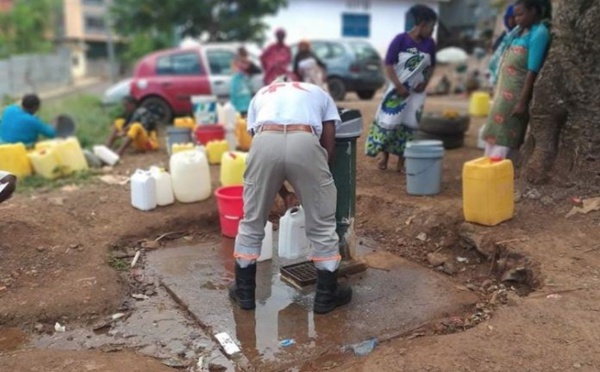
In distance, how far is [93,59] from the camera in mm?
48531

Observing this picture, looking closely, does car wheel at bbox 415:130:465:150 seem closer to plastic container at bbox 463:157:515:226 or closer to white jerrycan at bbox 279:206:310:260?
plastic container at bbox 463:157:515:226

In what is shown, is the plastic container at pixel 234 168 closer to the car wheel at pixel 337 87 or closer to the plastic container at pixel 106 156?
the plastic container at pixel 106 156

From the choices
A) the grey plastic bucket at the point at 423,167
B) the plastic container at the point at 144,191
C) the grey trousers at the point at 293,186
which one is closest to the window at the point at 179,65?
the plastic container at the point at 144,191

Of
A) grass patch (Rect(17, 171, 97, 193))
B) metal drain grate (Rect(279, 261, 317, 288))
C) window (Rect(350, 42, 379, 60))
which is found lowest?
metal drain grate (Rect(279, 261, 317, 288))

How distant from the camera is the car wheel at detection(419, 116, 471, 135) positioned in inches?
302

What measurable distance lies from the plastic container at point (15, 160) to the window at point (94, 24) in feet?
162

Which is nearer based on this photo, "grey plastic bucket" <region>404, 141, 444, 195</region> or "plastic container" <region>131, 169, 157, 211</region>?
"grey plastic bucket" <region>404, 141, 444, 195</region>

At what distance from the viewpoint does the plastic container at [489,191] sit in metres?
4.58

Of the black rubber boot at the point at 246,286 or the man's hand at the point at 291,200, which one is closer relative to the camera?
the black rubber boot at the point at 246,286

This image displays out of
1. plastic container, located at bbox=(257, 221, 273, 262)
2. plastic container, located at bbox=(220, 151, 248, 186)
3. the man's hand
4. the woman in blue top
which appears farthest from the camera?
plastic container, located at bbox=(220, 151, 248, 186)

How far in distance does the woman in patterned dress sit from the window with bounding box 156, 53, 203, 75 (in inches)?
251

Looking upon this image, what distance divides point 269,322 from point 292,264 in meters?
0.89

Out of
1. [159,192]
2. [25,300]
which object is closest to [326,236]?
[25,300]

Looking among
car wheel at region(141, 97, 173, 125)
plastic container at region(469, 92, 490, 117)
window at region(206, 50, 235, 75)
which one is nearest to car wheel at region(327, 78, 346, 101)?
window at region(206, 50, 235, 75)
